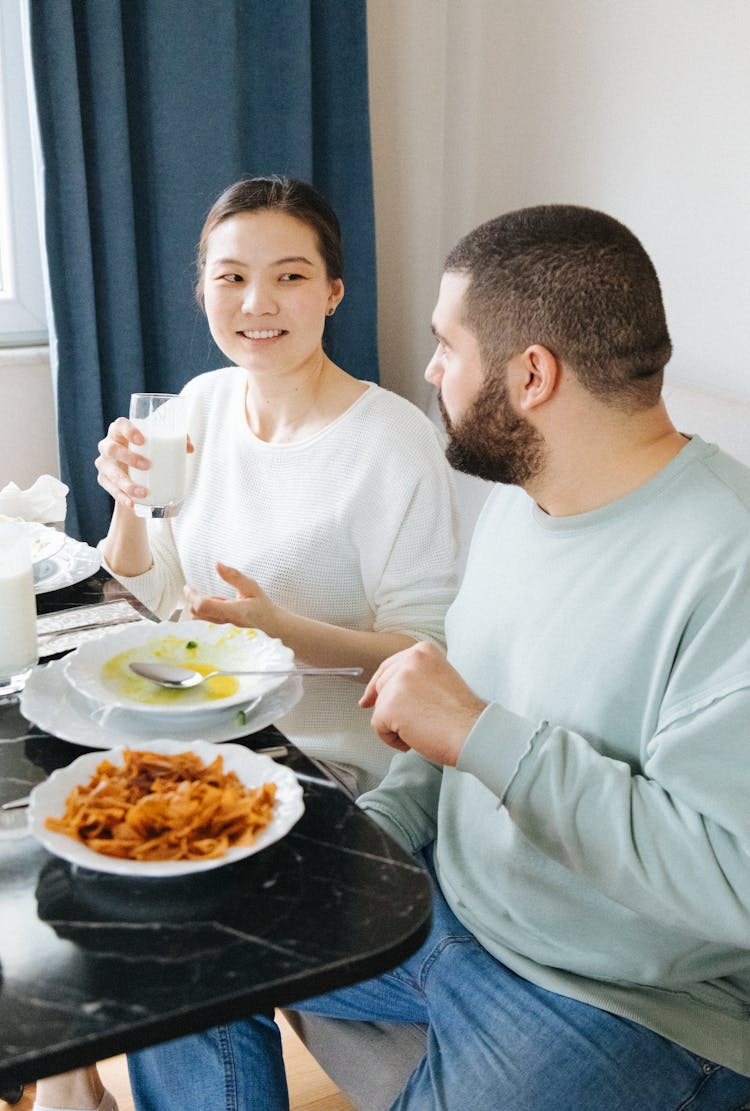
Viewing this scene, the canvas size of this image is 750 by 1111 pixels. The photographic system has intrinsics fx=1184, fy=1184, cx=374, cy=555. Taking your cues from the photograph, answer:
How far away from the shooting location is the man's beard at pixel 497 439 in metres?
1.25

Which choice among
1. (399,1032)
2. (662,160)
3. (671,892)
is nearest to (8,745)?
(399,1032)

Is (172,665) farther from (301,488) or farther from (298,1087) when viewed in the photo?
(298,1087)

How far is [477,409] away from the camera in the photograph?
4.21 ft

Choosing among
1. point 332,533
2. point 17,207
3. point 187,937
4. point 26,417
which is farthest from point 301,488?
point 17,207

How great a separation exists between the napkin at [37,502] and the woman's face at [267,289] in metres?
0.37

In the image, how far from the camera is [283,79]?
9.64 ft

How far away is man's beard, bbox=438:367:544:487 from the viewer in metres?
1.25

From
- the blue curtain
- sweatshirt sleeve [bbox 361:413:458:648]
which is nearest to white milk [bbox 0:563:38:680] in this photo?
sweatshirt sleeve [bbox 361:413:458:648]

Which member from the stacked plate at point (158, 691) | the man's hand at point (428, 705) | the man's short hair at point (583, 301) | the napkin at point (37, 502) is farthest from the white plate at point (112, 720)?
the napkin at point (37, 502)

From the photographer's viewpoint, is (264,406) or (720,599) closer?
(720,599)

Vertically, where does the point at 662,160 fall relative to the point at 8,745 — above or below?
above

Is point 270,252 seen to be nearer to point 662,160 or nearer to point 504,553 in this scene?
point 504,553

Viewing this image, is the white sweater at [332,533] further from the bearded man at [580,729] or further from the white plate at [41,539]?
the bearded man at [580,729]

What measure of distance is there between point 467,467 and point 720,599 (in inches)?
13.6
